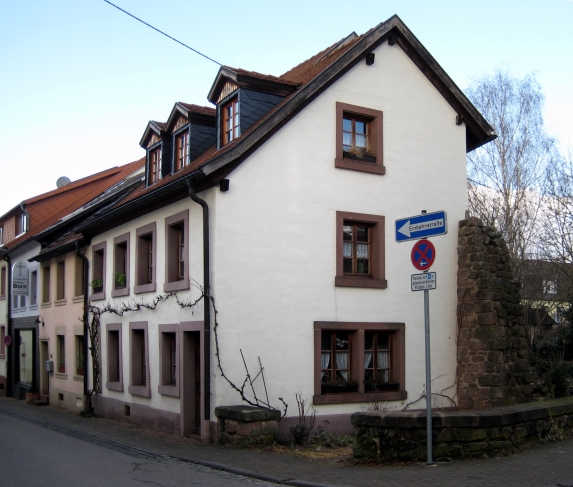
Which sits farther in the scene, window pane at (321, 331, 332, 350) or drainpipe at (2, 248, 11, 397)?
drainpipe at (2, 248, 11, 397)

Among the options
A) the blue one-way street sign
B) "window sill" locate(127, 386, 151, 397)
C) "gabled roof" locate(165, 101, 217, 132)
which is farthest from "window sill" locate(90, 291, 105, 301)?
the blue one-way street sign

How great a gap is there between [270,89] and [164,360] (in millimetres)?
6337

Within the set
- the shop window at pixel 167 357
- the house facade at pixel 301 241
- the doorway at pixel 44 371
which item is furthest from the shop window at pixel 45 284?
the shop window at pixel 167 357

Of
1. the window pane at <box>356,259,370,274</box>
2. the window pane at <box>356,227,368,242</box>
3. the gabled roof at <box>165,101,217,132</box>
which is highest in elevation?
the gabled roof at <box>165,101,217,132</box>

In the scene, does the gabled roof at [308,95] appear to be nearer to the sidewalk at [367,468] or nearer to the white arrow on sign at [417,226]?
the white arrow on sign at [417,226]

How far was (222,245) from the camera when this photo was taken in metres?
14.0

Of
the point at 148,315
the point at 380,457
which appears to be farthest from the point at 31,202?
the point at 380,457

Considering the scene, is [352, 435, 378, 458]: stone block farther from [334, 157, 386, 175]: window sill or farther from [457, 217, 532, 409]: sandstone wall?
[334, 157, 386, 175]: window sill

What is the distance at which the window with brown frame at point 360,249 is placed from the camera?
15.3 metres

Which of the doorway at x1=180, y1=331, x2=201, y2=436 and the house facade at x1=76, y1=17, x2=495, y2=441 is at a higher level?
the house facade at x1=76, y1=17, x2=495, y2=441

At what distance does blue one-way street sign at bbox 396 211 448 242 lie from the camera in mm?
9508

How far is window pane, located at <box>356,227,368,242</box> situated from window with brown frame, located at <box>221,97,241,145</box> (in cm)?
328

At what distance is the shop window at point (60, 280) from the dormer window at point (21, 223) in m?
7.67

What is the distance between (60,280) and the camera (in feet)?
82.1
